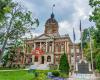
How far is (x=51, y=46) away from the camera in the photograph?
3231 inches

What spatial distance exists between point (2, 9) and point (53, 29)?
7969 cm

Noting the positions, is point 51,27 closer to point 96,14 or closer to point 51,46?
point 51,46

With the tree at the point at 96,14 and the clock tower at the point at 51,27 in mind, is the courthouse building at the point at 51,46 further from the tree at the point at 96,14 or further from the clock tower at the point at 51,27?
the tree at the point at 96,14

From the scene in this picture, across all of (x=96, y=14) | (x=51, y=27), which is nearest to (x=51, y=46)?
(x=51, y=27)

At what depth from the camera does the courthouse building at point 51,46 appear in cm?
7894

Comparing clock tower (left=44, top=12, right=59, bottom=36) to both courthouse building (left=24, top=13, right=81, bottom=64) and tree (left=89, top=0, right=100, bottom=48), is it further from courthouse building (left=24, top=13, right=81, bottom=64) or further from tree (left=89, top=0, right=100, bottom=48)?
tree (left=89, top=0, right=100, bottom=48)

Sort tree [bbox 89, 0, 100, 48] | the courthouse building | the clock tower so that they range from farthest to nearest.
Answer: the clock tower → the courthouse building → tree [bbox 89, 0, 100, 48]

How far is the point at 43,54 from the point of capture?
8175 cm

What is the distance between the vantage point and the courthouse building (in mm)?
78938

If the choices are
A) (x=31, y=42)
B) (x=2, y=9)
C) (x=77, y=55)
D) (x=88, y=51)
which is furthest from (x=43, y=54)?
(x=2, y=9)

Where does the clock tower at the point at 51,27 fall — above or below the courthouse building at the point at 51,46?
above

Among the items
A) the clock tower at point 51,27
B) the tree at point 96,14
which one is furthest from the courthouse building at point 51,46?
the tree at point 96,14

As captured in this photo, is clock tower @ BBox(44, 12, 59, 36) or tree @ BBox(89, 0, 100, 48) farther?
clock tower @ BBox(44, 12, 59, 36)

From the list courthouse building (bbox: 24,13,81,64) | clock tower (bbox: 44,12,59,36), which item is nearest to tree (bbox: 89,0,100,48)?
courthouse building (bbox: 24,13,81,64)
